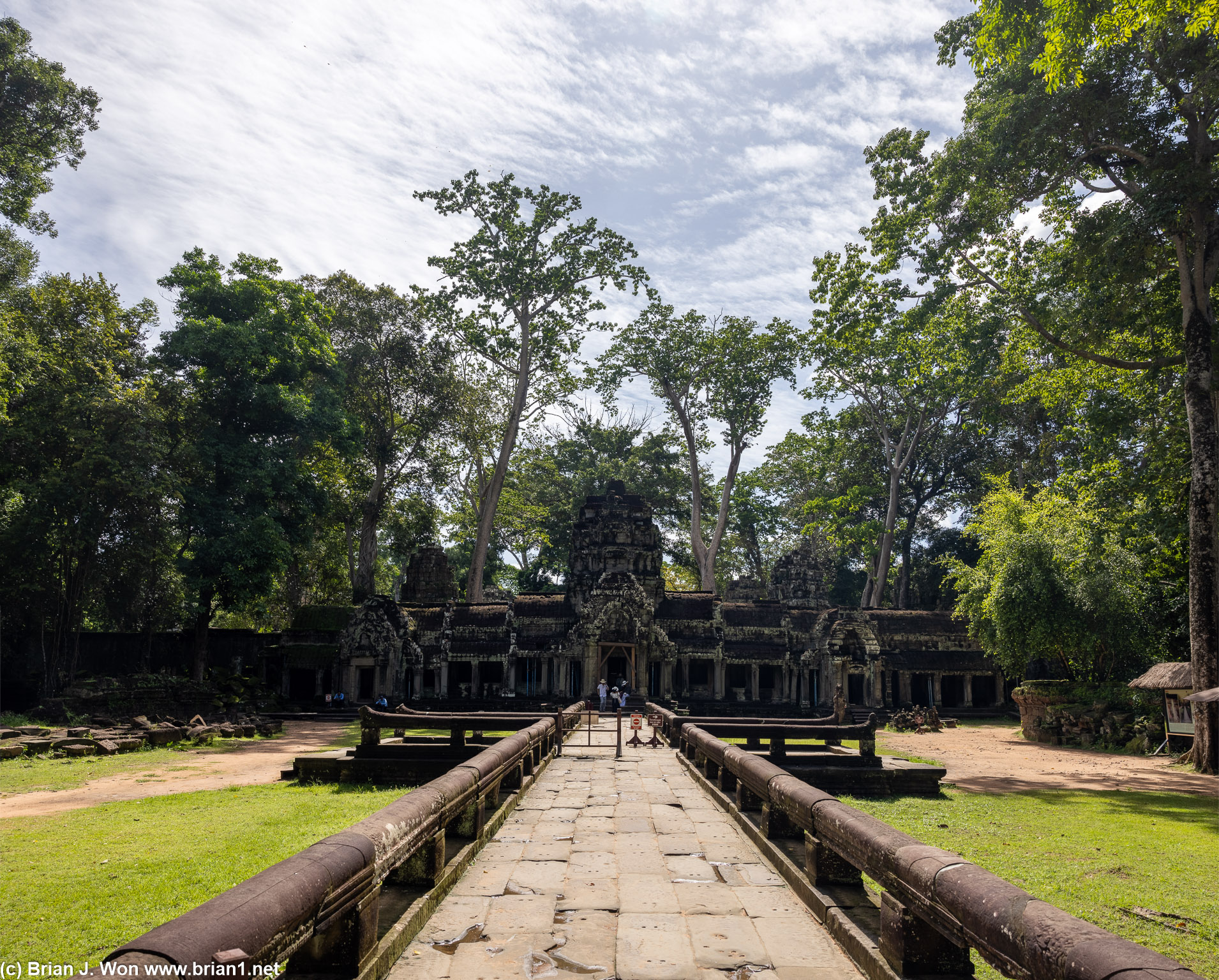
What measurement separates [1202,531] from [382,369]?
109 ft

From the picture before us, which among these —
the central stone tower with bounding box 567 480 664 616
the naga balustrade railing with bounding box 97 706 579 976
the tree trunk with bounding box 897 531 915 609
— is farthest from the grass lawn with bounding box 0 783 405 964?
the tree trunk with bounding box 897 531 915 609

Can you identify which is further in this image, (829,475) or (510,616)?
(829,475)

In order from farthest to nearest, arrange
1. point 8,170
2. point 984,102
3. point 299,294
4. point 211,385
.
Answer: point 299,294
point 211,385
point 8,170
point 984,102

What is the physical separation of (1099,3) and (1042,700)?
1999cm

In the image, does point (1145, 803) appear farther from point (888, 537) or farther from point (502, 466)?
point (888, 537)

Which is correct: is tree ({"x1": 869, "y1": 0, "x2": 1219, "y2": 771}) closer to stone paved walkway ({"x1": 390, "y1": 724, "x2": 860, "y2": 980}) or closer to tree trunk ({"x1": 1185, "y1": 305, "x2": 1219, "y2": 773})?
tree trunk ({"x1": 1185, "y1": 305, "x2": 1219, "y2": 773})

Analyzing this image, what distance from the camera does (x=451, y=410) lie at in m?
39.4

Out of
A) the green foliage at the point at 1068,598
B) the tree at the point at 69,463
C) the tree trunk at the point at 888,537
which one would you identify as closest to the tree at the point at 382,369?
the tree at the point at 69,463

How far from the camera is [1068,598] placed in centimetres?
2483

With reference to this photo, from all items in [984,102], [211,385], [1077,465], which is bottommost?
[1077,465]

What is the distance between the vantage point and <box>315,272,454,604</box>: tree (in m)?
38.9

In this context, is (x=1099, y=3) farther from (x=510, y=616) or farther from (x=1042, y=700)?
(x=510, y=616)

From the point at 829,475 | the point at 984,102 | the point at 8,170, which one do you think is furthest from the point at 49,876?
the point at 829,475

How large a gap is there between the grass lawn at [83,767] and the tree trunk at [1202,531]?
22.2 meters
